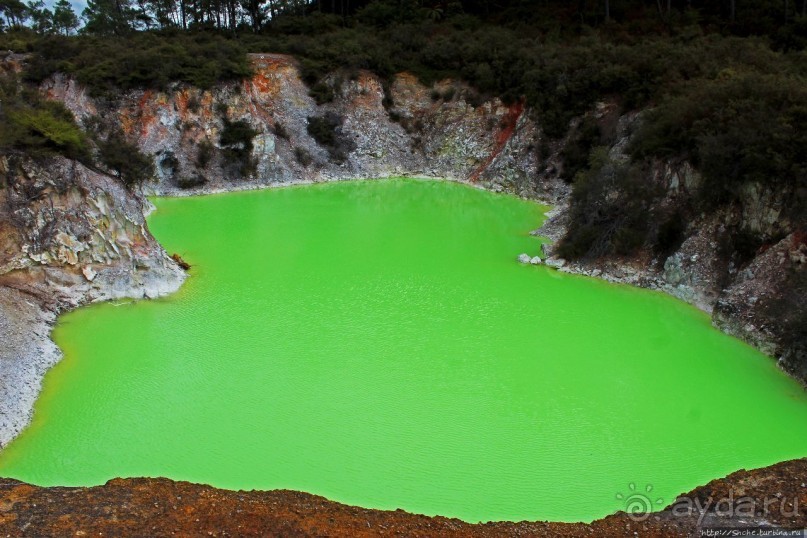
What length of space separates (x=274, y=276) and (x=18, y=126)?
852 cm

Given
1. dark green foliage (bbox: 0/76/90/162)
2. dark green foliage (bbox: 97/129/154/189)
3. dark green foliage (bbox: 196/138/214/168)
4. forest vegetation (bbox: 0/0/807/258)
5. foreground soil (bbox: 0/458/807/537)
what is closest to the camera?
foreground soil (bbox: 0/458/807/537)

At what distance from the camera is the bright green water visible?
35.2 ft

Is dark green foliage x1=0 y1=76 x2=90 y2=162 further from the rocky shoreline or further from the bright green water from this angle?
the bright green water

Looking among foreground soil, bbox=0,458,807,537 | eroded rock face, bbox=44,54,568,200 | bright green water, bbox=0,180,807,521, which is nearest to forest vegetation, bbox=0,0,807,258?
eroded rock face, bbox=44,54,568,200

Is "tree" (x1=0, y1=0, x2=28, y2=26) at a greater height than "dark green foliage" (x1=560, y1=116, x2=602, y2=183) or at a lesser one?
greater

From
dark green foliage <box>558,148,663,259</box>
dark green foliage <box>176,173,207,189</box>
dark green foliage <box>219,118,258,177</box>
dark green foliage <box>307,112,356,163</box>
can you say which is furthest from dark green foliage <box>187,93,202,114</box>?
dark green foliage <box>558,148,663,259</box>

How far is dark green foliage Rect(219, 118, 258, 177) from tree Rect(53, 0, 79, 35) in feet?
115

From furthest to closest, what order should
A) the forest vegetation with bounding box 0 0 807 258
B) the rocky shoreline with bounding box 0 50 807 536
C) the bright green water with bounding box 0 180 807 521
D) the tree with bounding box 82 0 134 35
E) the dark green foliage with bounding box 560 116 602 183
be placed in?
1. the tree with bounding box 82 0 134 35
2. the dark green foliage with bounding box 560 116 602 183
3. the forest vegetation with bounding box 0 0 807 258
4. the rocky shoreline with bounding box 0 50 807 536
5. the bright green water with bounding box 0 180 807 521

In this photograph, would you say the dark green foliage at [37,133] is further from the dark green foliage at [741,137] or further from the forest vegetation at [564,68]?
the dark green foliage at [741,137]

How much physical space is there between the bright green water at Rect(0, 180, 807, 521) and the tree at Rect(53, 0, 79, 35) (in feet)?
169

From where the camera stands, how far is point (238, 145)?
116ft

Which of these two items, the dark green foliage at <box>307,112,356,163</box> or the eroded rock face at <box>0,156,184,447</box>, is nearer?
the eroded rock face at <box>0,156,184,447</box>

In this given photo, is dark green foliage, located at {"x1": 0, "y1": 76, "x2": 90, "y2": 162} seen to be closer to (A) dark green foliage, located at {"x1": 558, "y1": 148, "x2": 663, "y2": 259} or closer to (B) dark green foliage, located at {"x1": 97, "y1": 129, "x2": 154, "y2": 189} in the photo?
(B) dark green foliage, located at {"x1": 97, "y1": 129, "x2": 154, "y2": 189}

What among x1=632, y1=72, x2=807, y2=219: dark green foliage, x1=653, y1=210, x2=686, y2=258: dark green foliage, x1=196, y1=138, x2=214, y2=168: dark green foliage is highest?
x1=632, y1=72, x2=807, y2=219: dark green foliage
